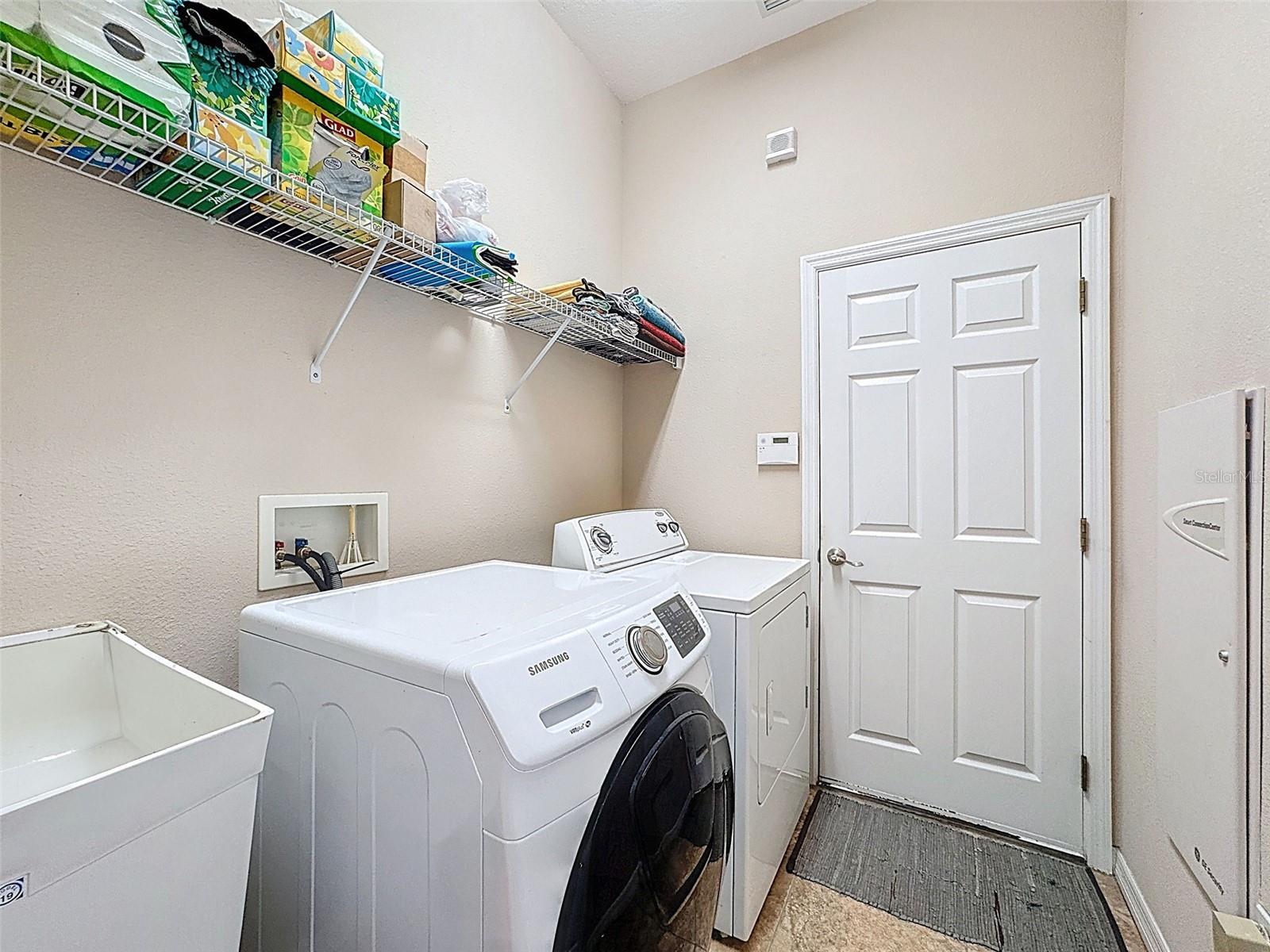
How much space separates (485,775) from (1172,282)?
1824mm

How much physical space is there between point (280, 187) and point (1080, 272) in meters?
2.14

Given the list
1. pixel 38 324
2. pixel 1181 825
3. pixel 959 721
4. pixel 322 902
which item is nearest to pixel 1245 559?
pixel 1181 825

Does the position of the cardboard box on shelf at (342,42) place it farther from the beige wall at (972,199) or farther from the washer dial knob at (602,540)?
the beige wall at (972,199)

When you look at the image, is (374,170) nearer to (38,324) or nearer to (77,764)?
(38,324)

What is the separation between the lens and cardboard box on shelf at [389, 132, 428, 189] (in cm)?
125

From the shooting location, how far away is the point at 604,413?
2.43 m

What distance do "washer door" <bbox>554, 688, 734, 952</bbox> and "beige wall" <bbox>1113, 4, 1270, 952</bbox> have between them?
1000mm

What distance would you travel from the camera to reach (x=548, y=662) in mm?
788

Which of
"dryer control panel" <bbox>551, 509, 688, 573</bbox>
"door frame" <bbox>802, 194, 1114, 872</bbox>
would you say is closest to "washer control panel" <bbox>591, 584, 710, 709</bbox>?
"dryer control panel" <bbox>551, 509, 688, 573</bbox>

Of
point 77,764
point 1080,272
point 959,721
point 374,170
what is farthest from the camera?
point 959,721

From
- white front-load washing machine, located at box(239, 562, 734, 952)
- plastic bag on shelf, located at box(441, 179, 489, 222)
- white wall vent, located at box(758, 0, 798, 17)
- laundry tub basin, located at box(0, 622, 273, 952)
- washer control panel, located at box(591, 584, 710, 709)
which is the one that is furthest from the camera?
white wall vent, located at box(758, 0, 798, 17)

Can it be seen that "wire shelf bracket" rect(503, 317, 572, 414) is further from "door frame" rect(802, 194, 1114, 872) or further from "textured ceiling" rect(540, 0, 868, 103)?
"door frame" rect(802, 194, 1114, 872)

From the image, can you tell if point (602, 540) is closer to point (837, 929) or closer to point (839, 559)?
point (839, 559)

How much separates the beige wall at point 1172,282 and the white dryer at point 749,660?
868mm
